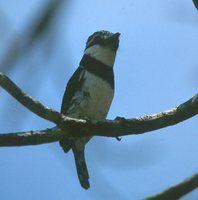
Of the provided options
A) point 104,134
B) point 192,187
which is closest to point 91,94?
point 104,134

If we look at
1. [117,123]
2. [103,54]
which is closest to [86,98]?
[103,54]

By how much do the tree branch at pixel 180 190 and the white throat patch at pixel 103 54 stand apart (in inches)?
112

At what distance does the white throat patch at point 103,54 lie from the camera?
13.9 ft

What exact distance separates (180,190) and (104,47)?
3.14 meters

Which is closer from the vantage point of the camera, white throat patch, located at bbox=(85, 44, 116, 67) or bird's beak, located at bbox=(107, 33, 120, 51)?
white throat patch, located at bbox=(85, 44, 116, 67)

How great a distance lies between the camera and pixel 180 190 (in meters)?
1.33

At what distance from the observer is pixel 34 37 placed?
0.79m

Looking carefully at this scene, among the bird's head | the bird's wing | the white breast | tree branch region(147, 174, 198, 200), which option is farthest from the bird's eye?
tree branch region(147, 174, 198, 200)

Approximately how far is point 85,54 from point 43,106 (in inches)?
89.0

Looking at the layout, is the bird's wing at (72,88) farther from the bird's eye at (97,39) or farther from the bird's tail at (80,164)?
the bird's eye at (97,39)

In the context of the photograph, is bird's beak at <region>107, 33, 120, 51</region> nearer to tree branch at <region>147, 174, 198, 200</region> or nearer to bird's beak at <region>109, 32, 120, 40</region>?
bird's beak at <region>109, 32, 120, 40</region>

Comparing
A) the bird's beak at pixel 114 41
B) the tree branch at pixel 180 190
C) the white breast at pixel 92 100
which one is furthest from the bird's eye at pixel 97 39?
the tree branch at pixel 180 190

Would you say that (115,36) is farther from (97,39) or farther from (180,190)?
(180,190)

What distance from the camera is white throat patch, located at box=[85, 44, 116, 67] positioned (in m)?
4.24
